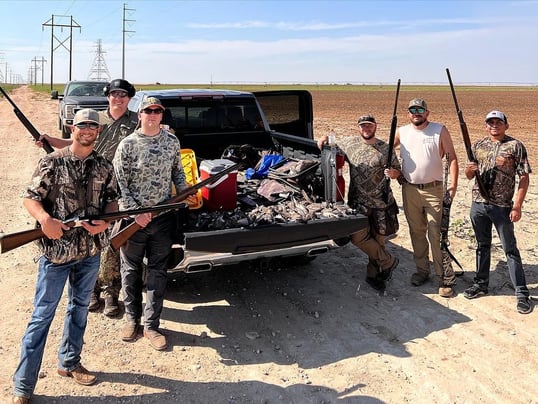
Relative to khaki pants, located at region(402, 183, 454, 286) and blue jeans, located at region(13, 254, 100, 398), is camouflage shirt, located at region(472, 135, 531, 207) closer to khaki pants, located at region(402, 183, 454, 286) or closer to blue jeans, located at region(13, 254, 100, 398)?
khaki pants, located at region(402, 183, 454, 286)

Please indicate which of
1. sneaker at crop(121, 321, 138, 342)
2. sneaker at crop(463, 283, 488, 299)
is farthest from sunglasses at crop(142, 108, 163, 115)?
sneaker at crop(463, 283, 488, 299)

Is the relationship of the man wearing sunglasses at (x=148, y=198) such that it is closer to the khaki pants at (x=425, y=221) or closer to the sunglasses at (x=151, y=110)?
the sunglasses at (x=151, y=110)

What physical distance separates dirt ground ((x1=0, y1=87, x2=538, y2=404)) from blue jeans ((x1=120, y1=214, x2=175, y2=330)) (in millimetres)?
323

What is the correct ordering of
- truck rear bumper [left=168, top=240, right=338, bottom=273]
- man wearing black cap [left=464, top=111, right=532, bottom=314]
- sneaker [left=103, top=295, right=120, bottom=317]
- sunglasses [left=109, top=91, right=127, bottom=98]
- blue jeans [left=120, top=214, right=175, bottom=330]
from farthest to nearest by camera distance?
man wearing black cap [left=464, top=111, right=532, bottom=314] → sneaker [left=103, top=295, right=120, bottom=317] → sunglasses [left=109, top=91, right=127, bottom=98] → truck rear bumper [left=168, top=240, right=338, bottom=273] → blue jeans [left=120, top=214, right=175, bottom=330]

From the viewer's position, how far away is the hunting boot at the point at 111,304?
450 cm

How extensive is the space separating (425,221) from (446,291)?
0.77 m

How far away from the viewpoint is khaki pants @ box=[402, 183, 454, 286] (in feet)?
16.7

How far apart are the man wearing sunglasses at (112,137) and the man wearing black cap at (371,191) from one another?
1.88 m

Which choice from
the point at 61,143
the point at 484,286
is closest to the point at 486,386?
the point at 484,286

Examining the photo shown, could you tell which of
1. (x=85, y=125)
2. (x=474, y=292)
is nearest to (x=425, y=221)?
(x=474, y=292)

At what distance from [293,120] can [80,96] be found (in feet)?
40.9

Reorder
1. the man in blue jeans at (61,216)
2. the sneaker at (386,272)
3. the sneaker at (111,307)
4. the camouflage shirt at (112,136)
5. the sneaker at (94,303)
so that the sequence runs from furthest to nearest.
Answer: the sneaker at (386,272), the sneaker at (94,303), the sneaker at (111,307), the camouflage shirt at (112,136), the man in blue jeans at (61,216)

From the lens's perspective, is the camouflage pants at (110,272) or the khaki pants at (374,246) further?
the khaki pants at (374,246)

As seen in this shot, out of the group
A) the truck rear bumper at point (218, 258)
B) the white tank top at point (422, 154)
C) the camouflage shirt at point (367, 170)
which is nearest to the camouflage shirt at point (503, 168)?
the white tank top at point (422, 154)
